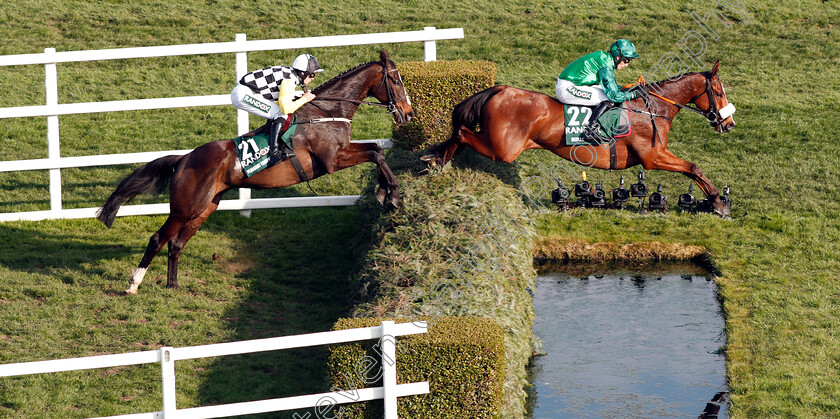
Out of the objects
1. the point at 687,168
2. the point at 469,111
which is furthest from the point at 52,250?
the point at 687,168

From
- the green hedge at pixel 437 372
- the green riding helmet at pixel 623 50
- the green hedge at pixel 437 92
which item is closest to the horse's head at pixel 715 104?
the green riding helmet at pixel 623 50

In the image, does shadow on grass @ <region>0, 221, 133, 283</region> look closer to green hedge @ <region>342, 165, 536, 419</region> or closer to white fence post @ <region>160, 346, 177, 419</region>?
green hedge @ <region>342, 165, 536, 419</region>

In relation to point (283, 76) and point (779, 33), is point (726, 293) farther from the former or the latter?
point (779, 33)

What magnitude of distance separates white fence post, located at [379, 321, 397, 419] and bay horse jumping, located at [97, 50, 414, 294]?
11.4ft

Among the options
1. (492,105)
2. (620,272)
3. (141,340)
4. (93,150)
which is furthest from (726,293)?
(93,150)

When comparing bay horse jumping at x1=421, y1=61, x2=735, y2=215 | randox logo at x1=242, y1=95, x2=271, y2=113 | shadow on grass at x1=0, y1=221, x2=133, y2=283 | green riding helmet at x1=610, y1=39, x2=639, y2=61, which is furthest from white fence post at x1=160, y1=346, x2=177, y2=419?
green riding helmet at x1=610, y1=39, x2=639, y2=61

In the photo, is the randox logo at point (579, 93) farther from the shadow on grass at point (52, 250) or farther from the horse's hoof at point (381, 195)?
the shadow on grass at point (52, 250)

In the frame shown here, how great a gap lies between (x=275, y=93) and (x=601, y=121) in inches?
141

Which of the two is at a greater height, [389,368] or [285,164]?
[285,164]

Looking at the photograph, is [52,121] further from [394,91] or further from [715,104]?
[715,104]

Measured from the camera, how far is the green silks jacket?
437 inches

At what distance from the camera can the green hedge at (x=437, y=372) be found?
7.73m

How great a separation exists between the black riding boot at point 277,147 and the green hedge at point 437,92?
1.92 meters

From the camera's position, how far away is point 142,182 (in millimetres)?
11227
